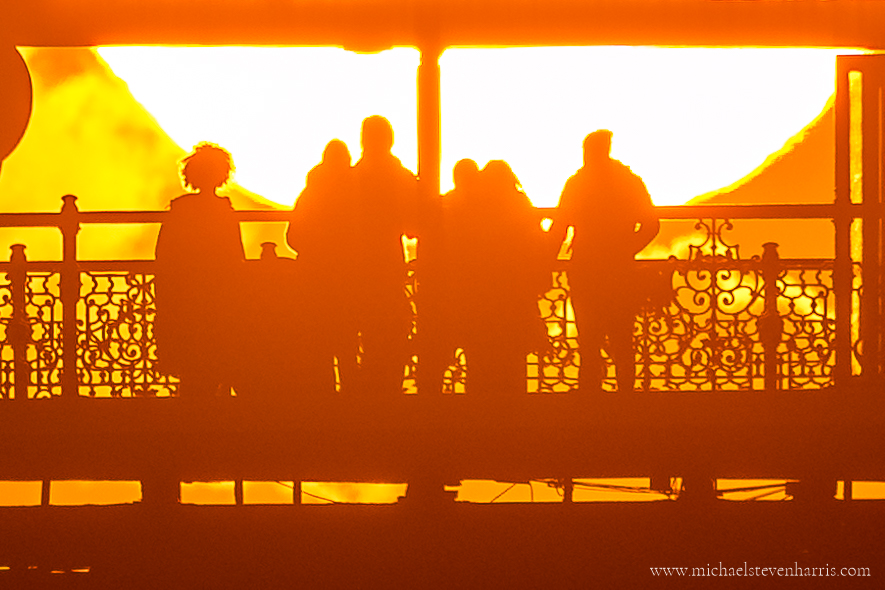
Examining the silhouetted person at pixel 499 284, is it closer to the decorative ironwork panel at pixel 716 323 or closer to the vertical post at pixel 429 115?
the decorative ironwork panel at pixel 716 323

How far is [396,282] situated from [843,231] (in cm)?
238

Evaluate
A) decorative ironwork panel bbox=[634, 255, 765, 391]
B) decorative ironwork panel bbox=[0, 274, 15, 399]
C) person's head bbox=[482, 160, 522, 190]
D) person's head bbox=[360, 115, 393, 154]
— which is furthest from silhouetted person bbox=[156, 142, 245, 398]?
decorative ironwork panel bbox=[634, 255, 765, 391]

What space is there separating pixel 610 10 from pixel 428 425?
9.37ft

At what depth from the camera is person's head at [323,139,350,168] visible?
5934mm

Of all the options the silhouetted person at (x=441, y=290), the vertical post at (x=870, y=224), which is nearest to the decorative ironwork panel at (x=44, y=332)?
the silhouetted person at (x=441, y=290)

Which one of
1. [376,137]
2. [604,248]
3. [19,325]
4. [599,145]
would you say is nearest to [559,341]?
[604,248]

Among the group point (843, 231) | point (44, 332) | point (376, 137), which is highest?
point (376, 137)

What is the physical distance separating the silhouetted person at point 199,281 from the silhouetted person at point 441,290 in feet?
3.27

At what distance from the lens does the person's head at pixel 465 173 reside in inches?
242

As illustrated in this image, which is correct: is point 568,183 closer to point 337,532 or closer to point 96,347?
point 337,532

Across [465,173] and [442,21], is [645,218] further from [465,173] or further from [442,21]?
[442,21]

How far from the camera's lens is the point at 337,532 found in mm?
6348

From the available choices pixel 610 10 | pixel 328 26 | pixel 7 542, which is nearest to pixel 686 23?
pixel 610 10

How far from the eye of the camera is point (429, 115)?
708cm
